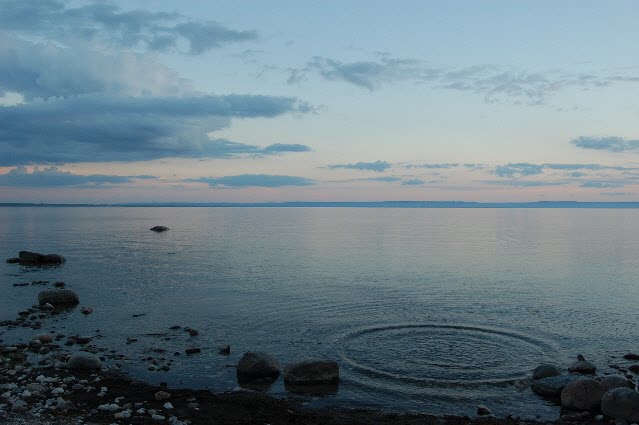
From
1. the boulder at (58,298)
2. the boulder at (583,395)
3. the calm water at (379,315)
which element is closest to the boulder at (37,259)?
the calm water at (379,315)

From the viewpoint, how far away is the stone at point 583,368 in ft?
74.1

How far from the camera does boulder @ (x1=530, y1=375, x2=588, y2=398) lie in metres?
20.1

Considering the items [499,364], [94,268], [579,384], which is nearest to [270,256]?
[94,268]

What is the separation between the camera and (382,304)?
3647 centimetres

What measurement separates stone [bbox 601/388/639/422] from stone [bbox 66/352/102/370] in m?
19.2

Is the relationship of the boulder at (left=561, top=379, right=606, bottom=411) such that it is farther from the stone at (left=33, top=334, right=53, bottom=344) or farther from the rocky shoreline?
the stone at (left=33, top=334, right=53, bottom=344)

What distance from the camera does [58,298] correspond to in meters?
36.3

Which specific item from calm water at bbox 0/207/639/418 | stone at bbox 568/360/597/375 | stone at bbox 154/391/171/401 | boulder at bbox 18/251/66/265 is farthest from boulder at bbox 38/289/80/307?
stone at bbox 568/360/597/375

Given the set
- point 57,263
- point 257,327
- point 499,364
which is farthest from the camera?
point 57,263

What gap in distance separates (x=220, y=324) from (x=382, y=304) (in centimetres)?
1151

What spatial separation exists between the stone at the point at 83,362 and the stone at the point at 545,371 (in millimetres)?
18028

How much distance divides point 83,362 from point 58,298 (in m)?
16.6

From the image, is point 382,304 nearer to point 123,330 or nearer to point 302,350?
point 302,350

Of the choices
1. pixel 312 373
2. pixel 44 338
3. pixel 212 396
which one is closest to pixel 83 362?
pixel 44 338
